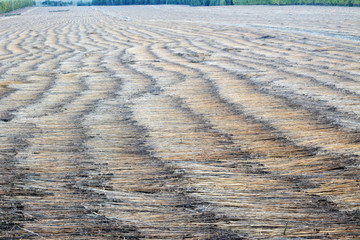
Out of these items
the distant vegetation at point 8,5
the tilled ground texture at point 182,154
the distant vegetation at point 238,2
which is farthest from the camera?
the distant vegetation at point 8,5

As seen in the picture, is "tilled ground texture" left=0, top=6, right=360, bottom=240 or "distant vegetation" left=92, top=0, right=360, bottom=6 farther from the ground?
"tilled ground texture" left=0, top=6, right=360, bottom=240

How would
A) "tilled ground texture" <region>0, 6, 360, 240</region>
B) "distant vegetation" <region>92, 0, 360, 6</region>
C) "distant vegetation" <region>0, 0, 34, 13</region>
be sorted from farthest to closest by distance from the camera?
"distant vegetation" <region>0, 0, 34, 13</region>, "distant vegetation" <region>92, 0, 360, 6</region>, "tilled ground texture" <region>0, 6, 360, 240</region>

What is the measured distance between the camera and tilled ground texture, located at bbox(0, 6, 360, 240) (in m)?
0.93

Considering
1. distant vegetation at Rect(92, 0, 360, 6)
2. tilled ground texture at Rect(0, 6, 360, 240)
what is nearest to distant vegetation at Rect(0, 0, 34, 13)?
distant vegetation at Rect(92, 0, 360, 6)

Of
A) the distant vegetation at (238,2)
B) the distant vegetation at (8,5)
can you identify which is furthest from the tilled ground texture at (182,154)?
the distant vegetation at (8,5)

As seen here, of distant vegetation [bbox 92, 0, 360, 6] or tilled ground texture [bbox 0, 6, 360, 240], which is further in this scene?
distant vegetation [bbox 92, 0, 360, 6]

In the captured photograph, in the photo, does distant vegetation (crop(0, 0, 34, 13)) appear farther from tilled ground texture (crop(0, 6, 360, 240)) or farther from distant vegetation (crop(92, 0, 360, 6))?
tilled ground texture (crop(0, 6, 360, 240))

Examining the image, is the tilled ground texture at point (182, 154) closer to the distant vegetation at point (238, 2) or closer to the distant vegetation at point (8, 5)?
the distant vegetation at point (238, 2)

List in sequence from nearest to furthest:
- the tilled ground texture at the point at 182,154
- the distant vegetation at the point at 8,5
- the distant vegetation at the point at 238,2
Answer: the tilled ground texture at the point at 182,154 < the distant vegetation at the point at 238,2 < the distant vegetation at the point at 8,5

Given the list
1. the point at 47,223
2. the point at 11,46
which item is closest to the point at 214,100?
the point at 47,223

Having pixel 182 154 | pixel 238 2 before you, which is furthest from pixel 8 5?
pixel 182 154

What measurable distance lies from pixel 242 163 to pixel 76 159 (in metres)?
0.44

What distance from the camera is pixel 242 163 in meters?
1.22

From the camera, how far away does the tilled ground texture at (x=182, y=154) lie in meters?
0.93
